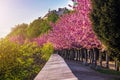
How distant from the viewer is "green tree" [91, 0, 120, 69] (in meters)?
22.5

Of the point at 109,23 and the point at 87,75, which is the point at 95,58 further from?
the point at 87,75

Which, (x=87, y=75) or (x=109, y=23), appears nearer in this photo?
(x=87, y=75)

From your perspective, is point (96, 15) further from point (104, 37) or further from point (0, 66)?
point (0, 66)

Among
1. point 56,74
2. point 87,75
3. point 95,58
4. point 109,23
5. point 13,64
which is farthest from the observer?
point 95,58

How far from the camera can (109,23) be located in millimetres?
22688

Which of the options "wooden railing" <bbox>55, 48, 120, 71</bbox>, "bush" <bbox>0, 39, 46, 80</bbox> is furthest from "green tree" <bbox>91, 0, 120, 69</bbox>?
"wooden railing" <bbox>55, 48, 120, 71</bbox>

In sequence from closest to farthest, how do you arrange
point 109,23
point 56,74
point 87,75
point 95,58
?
point 56,74, point 87,75, point 109,23, point 95,58

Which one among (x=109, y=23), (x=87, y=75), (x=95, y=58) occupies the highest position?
(x=109, y=23)

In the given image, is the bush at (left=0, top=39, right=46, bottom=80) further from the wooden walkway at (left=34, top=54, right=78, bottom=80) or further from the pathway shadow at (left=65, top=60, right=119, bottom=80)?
the wooden walkway at (left=34, top=54, right=78, bottom=80)

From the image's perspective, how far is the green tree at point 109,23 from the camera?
73.7 ft

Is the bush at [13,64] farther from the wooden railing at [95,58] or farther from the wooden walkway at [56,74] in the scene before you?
the wooden railing at [95,58]

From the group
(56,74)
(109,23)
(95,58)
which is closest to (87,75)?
(109,23)

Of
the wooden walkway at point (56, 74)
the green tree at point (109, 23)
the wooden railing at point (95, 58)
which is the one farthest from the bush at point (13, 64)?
the wooden railing at point (95, 58)

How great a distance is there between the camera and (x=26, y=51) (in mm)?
28328
